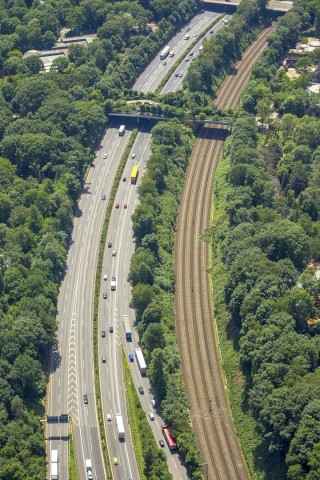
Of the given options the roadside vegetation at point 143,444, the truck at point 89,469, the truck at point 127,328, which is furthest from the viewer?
the truck at point 127,328

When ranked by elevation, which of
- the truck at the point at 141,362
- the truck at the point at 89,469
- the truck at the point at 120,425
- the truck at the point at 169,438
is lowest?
the truck at the point at 89,469

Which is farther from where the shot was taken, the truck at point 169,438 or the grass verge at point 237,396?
the grass verge at point 237,396

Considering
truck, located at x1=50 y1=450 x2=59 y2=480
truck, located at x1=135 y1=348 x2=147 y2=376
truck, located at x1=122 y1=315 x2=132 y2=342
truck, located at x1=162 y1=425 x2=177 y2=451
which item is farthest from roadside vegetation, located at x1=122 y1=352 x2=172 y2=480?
truck, located at x1=50 y1=450 x2=59 y2=480

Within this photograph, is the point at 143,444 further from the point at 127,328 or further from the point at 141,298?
the point at 141,298

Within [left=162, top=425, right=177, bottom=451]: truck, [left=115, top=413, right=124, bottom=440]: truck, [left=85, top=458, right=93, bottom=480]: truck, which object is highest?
[left=115, top=413, right=124, bottom=440]: truck

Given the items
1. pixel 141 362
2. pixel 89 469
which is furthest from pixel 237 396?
pixel 89 469

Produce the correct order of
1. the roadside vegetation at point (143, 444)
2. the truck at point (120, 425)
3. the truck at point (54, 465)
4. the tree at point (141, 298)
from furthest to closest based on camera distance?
the tree at point (141, 298), the truck at point (120, 425), the truck at point (54, 465), the roadside vegetation at point (143, 444)

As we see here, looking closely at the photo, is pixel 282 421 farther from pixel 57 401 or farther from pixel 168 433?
pixel 57 401

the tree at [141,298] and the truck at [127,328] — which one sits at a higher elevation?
the tree at [141,298]

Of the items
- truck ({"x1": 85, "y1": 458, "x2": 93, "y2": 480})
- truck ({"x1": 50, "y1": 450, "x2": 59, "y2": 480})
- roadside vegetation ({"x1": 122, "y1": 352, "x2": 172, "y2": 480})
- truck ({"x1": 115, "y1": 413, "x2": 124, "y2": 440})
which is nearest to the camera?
roadside vegetation ({"x1": 122, "y1": 352, "x2": 172, "y2": 480})

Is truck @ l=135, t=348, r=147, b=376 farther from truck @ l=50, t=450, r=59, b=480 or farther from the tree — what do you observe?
truck @ l=50, t=450, r=59, b=480

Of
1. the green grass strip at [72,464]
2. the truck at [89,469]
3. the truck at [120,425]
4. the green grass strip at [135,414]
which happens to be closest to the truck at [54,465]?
the green grass strip at [72,464]

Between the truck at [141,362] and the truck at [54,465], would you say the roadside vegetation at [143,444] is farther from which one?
the truck at [54,465]
